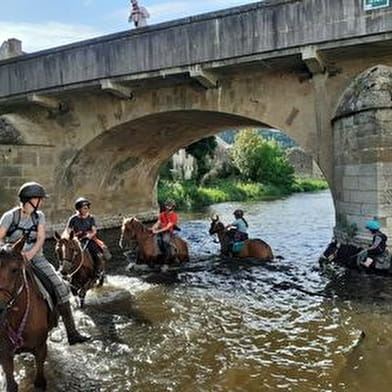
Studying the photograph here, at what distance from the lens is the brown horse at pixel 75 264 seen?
848 cm

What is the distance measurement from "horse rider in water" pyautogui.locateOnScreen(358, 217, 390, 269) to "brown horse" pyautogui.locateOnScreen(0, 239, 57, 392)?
7060mm

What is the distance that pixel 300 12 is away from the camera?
40.5 feet

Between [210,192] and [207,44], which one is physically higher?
[207,44]

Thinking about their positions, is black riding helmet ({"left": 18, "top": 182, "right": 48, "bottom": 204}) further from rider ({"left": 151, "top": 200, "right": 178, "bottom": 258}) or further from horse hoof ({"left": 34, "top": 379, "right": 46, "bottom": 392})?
rider ({"left": 151, "top": 200, "right": 178, "bottom": 258})

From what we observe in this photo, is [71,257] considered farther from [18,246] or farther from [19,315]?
[18,246]

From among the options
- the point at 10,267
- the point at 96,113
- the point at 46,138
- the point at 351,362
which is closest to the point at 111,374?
the point at 10,267

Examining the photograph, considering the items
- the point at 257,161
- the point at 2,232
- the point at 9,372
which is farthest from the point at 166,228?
the point at 257,161

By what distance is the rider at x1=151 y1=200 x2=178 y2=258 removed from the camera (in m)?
12.8

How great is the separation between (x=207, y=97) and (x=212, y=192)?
68.3 feet

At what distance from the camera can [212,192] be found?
35875mm

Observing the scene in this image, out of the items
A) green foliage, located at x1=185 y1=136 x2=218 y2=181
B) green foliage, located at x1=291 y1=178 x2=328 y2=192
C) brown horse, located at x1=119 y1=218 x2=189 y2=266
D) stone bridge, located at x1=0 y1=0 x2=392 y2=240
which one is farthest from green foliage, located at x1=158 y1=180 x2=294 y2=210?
brown horse, located at x1=119 y1=218 x2=189 y2=266

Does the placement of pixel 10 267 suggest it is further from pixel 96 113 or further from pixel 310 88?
pixel 96 113

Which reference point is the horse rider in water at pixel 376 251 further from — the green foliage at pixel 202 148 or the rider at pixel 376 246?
the green foliage at pixel 202 148

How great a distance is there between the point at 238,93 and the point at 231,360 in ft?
31.6
